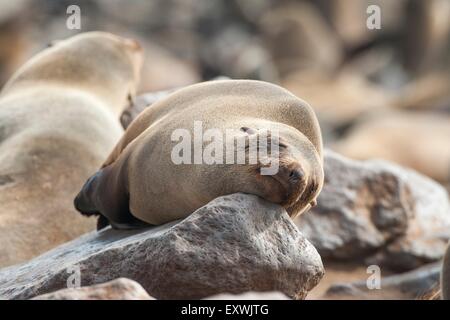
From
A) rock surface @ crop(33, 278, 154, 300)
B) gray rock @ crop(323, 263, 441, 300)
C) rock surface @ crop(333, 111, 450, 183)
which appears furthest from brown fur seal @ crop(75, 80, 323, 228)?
rock surface @ crop(333, 111, 450, 183)

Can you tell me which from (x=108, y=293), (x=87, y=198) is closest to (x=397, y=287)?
(x=87, y=198)

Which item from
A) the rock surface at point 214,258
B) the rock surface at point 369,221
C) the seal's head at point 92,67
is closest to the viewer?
the rock surface at point 214,258

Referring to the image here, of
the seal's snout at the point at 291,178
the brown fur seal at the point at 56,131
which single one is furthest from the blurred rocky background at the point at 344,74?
the seal's snout at the point at 291,178

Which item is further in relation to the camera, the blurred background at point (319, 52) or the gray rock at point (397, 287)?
the blurred background at point (319, 52)

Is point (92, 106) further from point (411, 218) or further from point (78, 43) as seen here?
point (411, 218)

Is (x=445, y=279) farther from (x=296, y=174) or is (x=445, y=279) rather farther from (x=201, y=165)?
(x=201, y=165)

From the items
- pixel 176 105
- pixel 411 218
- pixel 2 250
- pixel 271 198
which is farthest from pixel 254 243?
pixel 411 218

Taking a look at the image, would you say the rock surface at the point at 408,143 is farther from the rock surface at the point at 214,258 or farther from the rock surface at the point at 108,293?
the rock surface at the point at 108,293

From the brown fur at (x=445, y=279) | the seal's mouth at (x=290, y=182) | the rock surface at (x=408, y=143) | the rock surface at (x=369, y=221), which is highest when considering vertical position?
the seal's mouth at (x=290, y=182)
